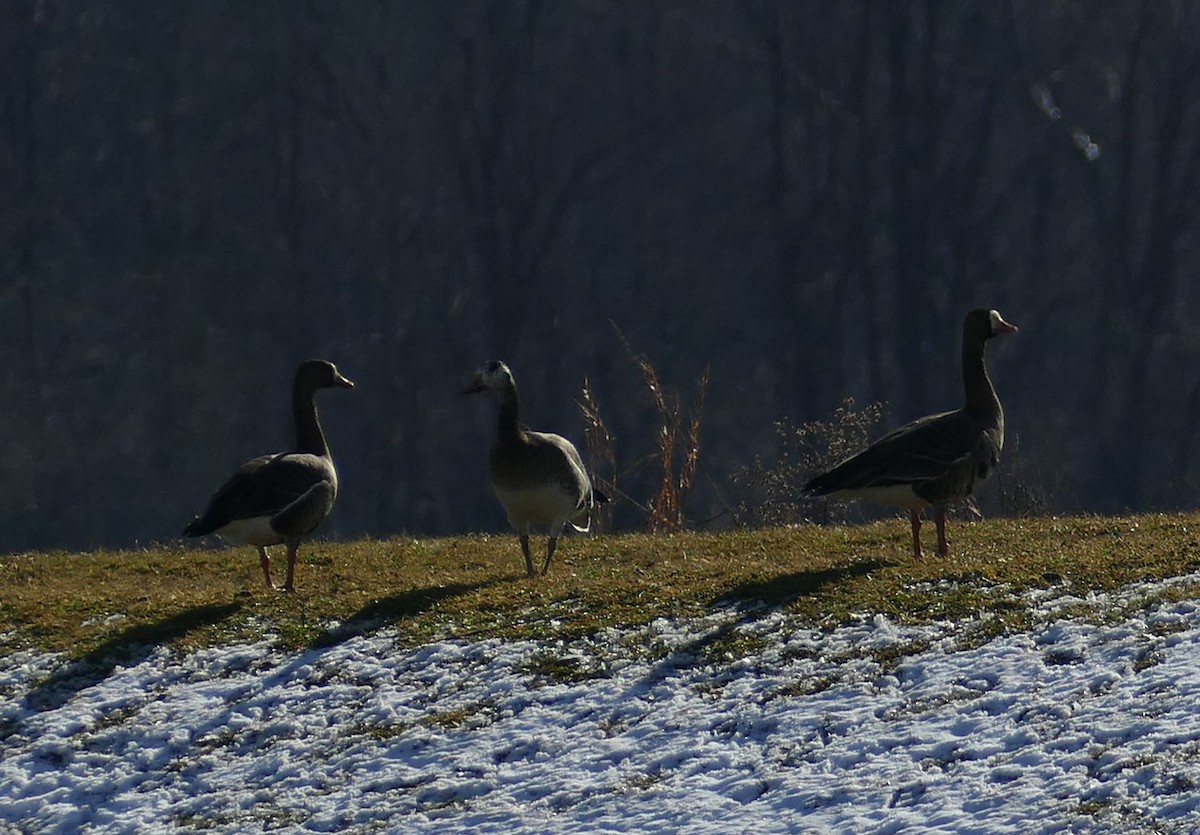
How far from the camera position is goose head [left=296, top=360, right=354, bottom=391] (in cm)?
1984

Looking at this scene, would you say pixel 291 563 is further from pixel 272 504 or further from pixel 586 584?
pixel 586 584

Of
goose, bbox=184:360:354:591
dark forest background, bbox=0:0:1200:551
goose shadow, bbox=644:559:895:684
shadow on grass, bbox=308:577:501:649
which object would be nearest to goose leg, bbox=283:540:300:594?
goose, bbox=184:360:354:591

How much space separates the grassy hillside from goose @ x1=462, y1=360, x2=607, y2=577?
2.34 feet

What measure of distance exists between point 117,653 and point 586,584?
4.69 metres

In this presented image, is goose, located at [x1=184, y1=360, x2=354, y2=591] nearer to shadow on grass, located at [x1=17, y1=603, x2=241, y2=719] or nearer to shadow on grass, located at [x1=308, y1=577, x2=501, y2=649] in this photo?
shadow on grass, located at [x1=17, y1=603, x2=241, y2=719]

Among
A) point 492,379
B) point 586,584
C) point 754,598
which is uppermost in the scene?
point 492,379

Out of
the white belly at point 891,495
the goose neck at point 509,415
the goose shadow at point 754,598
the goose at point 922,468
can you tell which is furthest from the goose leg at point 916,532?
the goose neck at point 509,415

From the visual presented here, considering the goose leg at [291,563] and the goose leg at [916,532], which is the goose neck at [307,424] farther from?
the goose leg at [916,532]

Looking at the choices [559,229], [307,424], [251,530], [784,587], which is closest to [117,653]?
[251,530]

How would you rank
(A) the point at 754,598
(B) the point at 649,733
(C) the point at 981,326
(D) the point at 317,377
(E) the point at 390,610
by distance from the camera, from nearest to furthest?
(B) the point at 649,733
(A) the point at 754,598
(E) the point at 390,610
(C) the point at 981,326
(D) the point at 317,377

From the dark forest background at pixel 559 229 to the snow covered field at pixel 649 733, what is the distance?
74.1 metres

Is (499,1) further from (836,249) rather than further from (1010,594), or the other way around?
(1010,594)

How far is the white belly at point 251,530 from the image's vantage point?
56.0 ft

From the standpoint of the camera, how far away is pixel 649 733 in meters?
12.8
